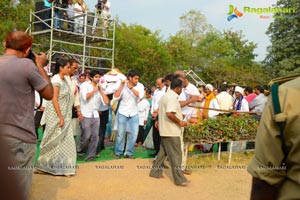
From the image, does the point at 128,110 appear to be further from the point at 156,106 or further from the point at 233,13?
the point at 233,13

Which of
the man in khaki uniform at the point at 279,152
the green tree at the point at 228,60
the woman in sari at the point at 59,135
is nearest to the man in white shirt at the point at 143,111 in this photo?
the woman in sari at the point at 59,135

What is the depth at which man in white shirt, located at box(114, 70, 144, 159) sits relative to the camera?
7.88 meters

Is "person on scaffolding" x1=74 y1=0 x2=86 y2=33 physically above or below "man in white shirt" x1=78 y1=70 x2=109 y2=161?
above

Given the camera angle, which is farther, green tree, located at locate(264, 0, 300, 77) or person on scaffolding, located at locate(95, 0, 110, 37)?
green tree, located at locate(264, 0, 300, 77)

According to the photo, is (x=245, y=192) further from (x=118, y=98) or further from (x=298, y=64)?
(x=298, y=64)

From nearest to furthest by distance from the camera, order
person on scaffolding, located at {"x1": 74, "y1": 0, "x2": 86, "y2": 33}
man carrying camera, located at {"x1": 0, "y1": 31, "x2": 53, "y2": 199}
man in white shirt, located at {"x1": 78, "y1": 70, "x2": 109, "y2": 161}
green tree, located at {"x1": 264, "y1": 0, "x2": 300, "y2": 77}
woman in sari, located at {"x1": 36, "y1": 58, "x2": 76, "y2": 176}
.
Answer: man carrying camera, located at {"x1": 0, "y1": 31, "x2": 53, "y2": 199} < woman in sari, located at {"x1": 36, "y1": 58, "x2": 76, "y2": 176} < man in white shirt, located at {"x1": 78, "y1": 70, "x2": 109, "y2": 161} < person on scaffolding, located at {"x1": 74, "y1": 0, "x2": 86, "y2": 33} < green tree, located at {"x1": 264, "y1": 0, "x2": 300, "y2": 77}

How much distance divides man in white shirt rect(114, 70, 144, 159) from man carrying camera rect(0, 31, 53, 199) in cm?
452

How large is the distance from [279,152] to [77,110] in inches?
221

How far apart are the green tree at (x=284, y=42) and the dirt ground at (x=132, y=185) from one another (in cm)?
2616

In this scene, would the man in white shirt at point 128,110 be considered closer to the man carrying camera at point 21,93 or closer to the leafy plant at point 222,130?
the leafy plant at point 222,130

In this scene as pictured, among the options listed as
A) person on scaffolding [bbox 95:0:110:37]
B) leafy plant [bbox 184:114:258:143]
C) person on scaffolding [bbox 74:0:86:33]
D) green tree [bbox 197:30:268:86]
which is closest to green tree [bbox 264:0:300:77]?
green tree [bbox 197:30:268:86]

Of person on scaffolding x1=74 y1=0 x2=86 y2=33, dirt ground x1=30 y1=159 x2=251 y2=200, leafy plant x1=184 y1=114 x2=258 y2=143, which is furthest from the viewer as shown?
person on scaffolding x1=74 y1=0 x2=86 y2=33

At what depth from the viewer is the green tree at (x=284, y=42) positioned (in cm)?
3140

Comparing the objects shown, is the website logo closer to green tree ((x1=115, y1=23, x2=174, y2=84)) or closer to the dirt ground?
green tree ((x1=115, y1=23, x2=174, y2=84))
